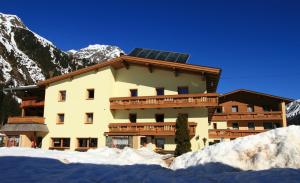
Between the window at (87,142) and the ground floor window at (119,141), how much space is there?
1.84m

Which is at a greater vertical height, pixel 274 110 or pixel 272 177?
pixel 274 110

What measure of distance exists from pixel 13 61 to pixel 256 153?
17769 centimetres

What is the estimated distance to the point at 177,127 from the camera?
88.8 ft

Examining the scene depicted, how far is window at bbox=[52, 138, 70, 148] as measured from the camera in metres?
33.5

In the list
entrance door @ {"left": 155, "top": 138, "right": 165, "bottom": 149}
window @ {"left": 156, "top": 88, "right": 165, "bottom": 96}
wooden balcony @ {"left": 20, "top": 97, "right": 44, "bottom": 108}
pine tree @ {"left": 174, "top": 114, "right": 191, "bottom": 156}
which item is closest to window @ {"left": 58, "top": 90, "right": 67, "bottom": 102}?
wooden balcony @ {"left": 20, "top": 97, "right": 44, "bottom": 108}

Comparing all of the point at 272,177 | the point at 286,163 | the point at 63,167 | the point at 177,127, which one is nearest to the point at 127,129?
the point at 177,127

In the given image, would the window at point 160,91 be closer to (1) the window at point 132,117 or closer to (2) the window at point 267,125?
(1) the window at point 132,117

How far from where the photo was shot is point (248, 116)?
4072cm

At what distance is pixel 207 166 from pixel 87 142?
19155 mm

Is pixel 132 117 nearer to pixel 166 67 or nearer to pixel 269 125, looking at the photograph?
pixel 166 67

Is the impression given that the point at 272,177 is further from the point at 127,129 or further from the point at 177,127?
the point at 127,129

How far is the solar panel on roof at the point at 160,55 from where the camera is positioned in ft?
105

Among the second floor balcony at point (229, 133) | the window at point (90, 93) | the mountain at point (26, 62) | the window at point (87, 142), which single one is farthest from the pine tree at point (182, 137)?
the mountain at point (26, 62)

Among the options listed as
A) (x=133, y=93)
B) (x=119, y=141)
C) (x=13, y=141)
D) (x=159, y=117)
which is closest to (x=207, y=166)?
(x=159, y=117)
